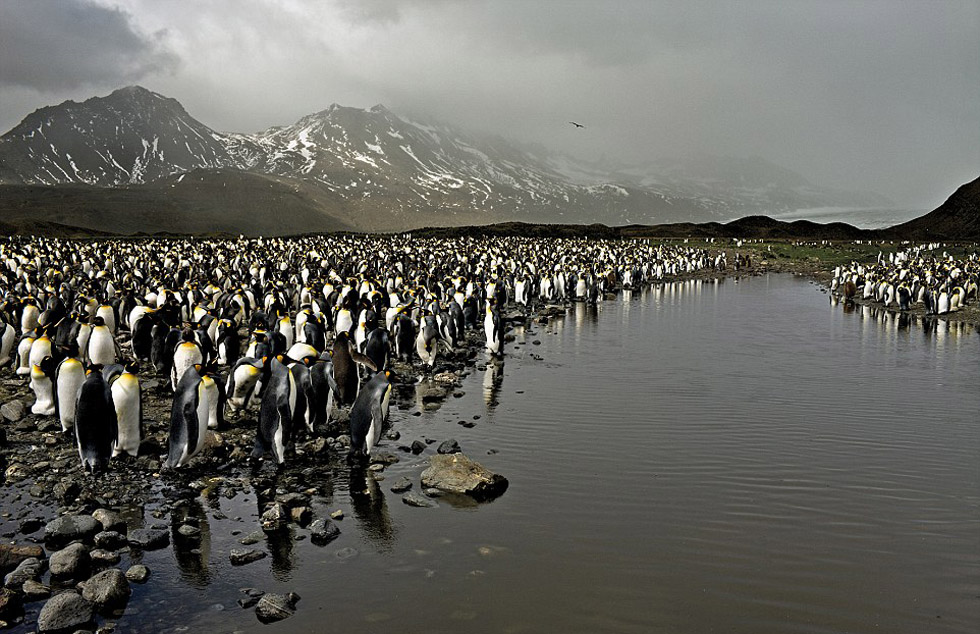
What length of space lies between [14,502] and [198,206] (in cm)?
11320

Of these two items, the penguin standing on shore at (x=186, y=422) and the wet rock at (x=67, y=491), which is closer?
the wet rock at (x=67, y=491)

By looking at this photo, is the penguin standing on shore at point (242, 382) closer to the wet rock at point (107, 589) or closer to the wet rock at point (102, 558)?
the wet rock at point (102, 558)

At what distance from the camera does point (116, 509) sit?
5.82 meters

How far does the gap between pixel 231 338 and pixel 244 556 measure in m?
5.75

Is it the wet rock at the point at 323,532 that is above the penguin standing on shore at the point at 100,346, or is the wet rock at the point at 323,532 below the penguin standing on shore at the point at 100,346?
below

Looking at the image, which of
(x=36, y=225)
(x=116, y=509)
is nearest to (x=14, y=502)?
(x=116, y=509)

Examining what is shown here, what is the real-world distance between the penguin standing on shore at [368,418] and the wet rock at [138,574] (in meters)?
2.49

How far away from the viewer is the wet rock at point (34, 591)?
443 cm

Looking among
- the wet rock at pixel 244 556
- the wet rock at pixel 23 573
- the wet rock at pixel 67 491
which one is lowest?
the wet rock at pixel 244 556

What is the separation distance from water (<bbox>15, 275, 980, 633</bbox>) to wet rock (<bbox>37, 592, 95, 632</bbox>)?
0.22m

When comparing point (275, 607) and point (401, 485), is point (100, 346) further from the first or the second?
point (275, 607)

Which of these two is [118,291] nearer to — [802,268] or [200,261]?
[200,261]

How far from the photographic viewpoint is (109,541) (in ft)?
16.9

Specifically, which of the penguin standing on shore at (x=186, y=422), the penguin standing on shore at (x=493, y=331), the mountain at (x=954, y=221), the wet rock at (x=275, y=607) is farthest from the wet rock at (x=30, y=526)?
the mountain at (x=954, y=221)
